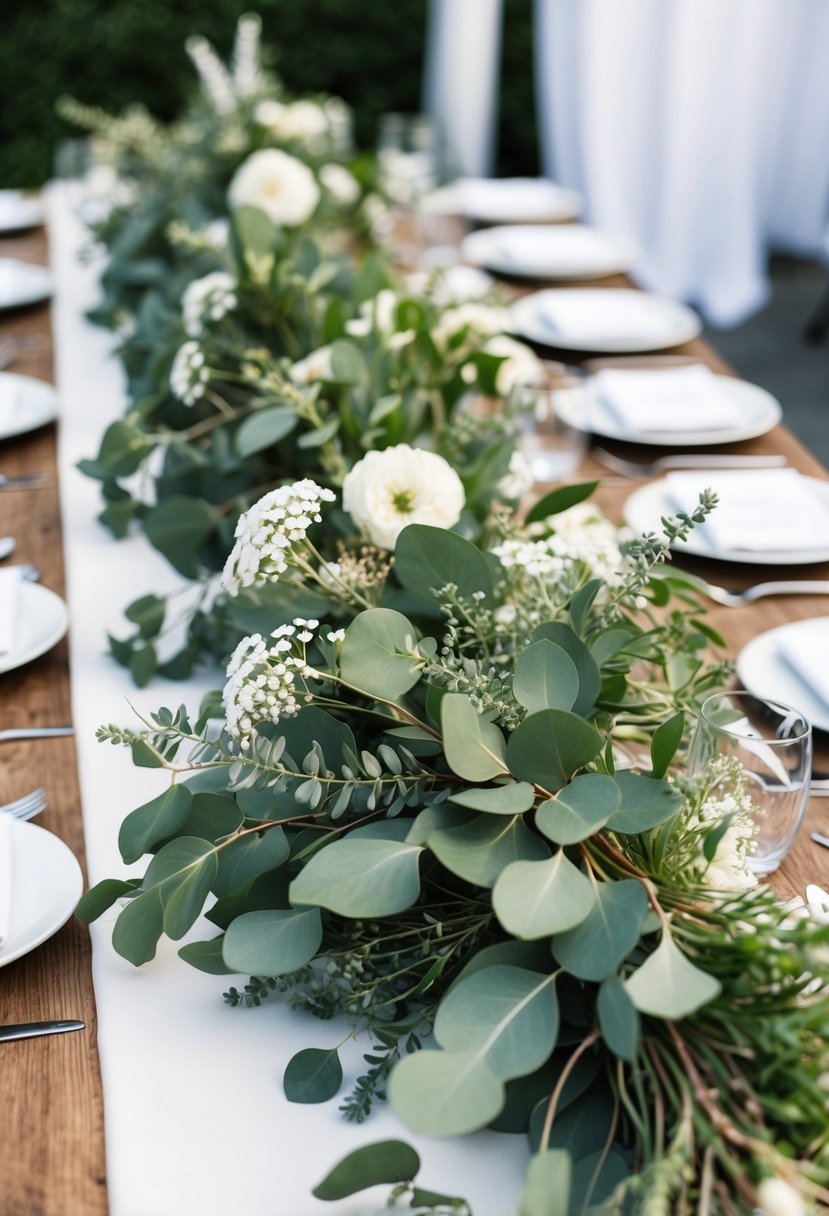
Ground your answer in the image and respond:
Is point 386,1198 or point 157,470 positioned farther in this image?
point 157,470

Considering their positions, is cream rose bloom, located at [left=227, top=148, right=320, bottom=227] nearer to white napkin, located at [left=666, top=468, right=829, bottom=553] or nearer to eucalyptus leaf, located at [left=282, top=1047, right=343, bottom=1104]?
white napkin, located at [left=666, top=468, right=829, bottom=553]

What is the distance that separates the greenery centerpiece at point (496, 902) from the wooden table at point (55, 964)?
0.19 ft

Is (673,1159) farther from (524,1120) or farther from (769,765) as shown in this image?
(769,765)

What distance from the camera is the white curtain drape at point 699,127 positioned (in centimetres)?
468

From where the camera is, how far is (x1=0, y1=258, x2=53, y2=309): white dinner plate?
7.24ft

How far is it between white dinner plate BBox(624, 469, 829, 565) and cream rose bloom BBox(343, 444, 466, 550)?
14.7 inches

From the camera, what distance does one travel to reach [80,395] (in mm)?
1836

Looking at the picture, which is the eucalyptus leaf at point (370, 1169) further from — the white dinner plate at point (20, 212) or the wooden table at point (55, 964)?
the white dinner plate at point (20, 212)

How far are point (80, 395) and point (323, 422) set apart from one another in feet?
2.48

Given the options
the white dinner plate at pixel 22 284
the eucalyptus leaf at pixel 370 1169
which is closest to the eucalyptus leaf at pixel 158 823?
the eucalyptus leaf at pixel 370 1169

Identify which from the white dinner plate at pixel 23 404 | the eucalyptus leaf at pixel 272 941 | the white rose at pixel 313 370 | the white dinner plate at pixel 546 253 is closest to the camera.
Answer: the eucalyptus leaf at pixel 272 941

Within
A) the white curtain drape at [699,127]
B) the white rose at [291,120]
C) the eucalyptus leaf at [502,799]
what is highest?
the white rose at [291,120]

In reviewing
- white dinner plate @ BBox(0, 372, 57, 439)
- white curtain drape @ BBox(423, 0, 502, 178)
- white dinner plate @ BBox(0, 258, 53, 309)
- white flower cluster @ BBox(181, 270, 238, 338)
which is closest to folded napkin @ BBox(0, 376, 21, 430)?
white dinner plate @ BBox(0, 372, 57, 439)

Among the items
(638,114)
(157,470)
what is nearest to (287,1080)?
(157,470)
